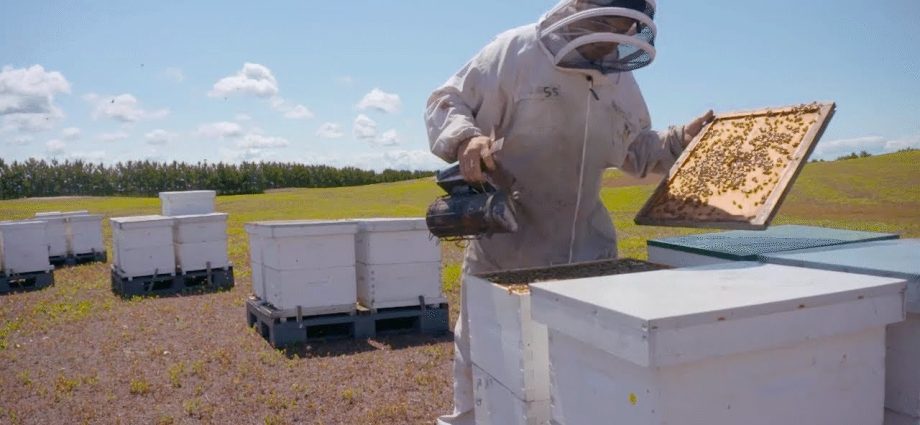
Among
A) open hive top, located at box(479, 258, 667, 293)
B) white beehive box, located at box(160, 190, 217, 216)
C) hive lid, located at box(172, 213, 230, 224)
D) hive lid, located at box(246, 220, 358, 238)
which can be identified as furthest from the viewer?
white beehive box, located at box(160, 190, 217, 216)

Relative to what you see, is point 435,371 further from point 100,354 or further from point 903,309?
point 903,309

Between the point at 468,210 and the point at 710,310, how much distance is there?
3.67 feet

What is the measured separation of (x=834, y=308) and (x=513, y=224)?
3.49ft

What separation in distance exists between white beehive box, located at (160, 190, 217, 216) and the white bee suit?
7904 mm

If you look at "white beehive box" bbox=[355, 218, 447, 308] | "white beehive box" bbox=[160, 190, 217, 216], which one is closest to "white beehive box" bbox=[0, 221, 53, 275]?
"white beehive box" bbox=[160, 190, 217, 216]

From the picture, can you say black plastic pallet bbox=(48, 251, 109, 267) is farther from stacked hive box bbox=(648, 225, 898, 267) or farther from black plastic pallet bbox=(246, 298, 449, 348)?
stacked hive box bbox=(648, 225, 898, 267)

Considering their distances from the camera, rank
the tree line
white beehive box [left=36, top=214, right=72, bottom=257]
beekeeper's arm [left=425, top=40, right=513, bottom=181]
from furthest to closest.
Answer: the tree line, white beehive box [left=36, top=214, right=72, bottom=257], beekeeper's arm [left=425, top=40, right=513, bottom=181]

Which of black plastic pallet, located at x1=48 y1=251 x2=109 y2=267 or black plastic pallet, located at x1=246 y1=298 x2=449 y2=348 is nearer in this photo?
black plastic pallet, located at x1=246 y1=298 x2=449 y2=348

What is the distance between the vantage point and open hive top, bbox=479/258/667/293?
2184 millimetres

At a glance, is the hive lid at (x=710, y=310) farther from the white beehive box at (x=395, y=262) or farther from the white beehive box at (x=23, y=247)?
the white beehive box at (x=23, y=247)

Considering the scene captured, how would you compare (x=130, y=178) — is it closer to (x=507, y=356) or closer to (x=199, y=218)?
(x=199, y=218)

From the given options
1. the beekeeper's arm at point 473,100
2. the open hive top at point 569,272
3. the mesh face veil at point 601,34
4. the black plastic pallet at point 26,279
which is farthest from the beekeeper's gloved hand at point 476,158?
the black plastic pallet at point 26,279

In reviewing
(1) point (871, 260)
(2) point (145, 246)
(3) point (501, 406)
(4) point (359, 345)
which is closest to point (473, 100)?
(3) point (501, 406)

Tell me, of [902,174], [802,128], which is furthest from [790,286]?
[902,174]
